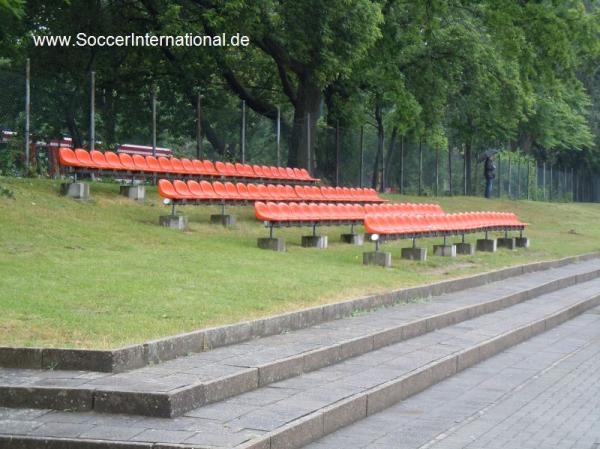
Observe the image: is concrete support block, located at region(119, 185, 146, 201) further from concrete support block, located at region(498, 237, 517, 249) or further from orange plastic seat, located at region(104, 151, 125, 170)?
concrete support block, located at region(498, 237, 517, 249)

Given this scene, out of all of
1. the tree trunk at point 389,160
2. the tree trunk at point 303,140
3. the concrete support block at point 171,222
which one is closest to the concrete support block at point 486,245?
the tree trunk at point 303,140

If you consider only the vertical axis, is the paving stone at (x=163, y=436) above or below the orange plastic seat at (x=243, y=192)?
below

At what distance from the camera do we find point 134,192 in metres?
21.2

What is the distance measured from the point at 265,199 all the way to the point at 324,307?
38.0ft

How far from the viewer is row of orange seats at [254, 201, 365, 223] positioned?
62.0 feet

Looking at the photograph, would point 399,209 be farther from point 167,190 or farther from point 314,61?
point 167,190

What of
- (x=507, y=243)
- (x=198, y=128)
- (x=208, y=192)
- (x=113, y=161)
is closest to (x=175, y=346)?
(x=208, y=192)

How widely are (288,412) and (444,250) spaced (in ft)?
48.5

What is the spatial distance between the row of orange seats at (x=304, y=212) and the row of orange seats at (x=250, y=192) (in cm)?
115

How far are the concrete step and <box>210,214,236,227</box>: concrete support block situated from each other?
937cm

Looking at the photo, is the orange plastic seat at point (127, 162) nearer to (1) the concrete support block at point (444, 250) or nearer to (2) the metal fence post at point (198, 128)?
(2) the metal fence post at point (198, 128)

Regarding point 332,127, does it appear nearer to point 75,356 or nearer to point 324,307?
point 324,307

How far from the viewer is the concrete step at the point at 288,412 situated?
21.6ft

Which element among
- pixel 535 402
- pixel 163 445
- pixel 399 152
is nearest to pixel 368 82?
pixel 399 152
